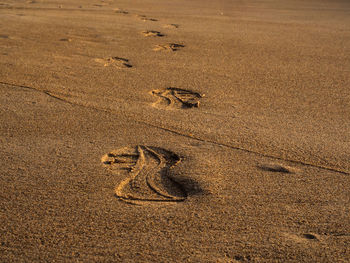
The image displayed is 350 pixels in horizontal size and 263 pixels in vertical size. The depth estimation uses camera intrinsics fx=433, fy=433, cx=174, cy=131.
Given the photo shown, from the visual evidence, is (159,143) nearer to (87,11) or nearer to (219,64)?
(219,64)

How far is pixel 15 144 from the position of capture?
96.5 inches

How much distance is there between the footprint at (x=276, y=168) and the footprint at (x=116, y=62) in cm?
224

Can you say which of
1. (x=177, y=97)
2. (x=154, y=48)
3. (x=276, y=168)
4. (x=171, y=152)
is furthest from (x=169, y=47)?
(x=276, y=168)

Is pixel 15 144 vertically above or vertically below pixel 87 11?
below

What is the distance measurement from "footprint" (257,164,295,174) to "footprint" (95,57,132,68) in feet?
7.34

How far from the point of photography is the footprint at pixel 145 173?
6.52 feet

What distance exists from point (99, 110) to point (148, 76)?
0.97 meters

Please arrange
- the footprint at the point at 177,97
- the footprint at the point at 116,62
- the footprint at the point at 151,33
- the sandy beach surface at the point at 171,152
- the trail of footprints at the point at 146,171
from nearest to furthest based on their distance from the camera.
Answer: the sandy beach surface at the point at 171,152 < the trail of footprints at the point at 146,171 < the footprint at the point at 177,97 < the footprint at the point at 116,62 < the footprint at the point at 151,33

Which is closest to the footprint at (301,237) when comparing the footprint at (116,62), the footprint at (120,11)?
the footprint at (116,62)

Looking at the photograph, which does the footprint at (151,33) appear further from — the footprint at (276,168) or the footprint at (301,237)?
the footprint at (301,237)

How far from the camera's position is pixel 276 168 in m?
2.27

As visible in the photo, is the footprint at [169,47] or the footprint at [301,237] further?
the footprint at [169,47]

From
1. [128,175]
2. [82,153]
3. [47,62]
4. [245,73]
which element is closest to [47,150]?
[82,153]

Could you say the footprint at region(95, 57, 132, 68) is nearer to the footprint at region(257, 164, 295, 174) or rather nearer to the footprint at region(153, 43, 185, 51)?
the footprint at region(153, 43, 185, 51)
